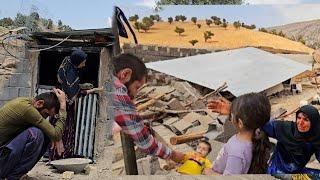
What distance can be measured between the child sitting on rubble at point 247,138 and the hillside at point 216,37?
14.6 m

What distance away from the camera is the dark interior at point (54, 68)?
8648 mm

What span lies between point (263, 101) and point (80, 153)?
5.31 m

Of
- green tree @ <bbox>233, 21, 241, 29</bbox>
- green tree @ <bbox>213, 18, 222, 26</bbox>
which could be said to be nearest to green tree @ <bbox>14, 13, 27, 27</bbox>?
green tree @ <bbox>233, 21, 241, 29</bbox>

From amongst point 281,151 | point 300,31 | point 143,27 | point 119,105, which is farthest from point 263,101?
point 300,31

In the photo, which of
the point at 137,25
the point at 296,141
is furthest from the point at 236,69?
the point at 137,25

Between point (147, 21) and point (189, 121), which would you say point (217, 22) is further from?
point (189, 121)

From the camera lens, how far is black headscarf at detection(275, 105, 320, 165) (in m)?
3.14

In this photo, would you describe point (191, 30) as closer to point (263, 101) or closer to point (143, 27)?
point (143, 27)

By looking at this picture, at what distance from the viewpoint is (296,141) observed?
318 cm

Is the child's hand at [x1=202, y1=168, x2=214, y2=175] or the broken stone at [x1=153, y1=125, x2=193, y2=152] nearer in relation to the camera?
the child's hand at [x1=202, y1=168, x2=214, y2=175]

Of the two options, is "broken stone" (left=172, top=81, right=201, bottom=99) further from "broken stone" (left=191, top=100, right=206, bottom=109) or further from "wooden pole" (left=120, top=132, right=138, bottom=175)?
"wooden pole" (left=120, top=132, right=138, bottom=175)

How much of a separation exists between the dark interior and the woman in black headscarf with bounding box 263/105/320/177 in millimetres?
5577

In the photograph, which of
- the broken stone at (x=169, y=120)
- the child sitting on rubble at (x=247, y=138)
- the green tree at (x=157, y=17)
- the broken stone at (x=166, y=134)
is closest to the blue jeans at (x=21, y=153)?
the child sitting on rubble at (x=247, y=138)

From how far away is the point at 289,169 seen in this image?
3303 mm
